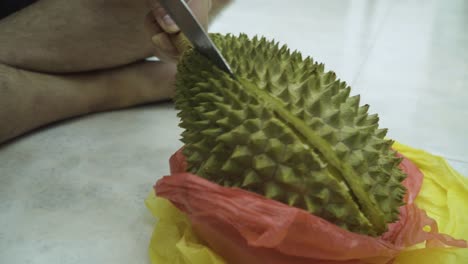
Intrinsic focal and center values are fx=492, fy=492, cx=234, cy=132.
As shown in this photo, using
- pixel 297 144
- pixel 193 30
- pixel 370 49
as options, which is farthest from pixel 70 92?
pixel 370 49

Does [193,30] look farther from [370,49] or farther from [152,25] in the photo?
[370,49]

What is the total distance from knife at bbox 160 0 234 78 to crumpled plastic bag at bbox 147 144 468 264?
180mm

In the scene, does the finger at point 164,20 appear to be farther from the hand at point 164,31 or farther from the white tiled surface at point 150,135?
the white tiled surface at point 150,135


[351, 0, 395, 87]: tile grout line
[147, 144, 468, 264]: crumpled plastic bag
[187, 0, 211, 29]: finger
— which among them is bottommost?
[147, 144, 468, 264]: crumpled plastic bag

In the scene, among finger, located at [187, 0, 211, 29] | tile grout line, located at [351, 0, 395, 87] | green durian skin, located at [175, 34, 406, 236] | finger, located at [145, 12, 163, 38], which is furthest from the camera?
tile grout line, located at [351, 0, 395, 87]

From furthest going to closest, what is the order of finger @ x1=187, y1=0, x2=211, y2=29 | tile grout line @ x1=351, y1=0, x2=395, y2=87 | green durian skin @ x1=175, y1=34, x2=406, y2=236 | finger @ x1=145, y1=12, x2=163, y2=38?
1. tile grout line @ x1=351, y1=0, x2=395, y2=87
2. finger @ x1=187, y1=0, x2=211, y2=29
3. finger @ x1=145, y1=12, x2=163, y2=38
4. green durian skin @ x1=175, y1=34, x2=406, y2=236

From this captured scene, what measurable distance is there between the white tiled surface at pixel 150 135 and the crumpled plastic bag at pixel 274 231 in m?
0.09

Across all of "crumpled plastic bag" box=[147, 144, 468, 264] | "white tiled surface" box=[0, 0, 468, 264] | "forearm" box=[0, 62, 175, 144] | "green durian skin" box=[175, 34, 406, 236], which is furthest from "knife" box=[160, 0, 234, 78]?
"forearm" box=[0, 62, 175, 144]

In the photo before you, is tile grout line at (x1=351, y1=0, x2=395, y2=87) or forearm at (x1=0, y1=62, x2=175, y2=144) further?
tile grout line at (x1=351, y1=0, x2=395, y2=87)

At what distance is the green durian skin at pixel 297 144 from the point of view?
659 mm

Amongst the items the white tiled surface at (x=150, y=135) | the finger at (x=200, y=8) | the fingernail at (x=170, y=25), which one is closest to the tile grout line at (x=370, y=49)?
the white tiled surface at (x=150, y=135)

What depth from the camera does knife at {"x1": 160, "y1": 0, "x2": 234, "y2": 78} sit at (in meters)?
0.74

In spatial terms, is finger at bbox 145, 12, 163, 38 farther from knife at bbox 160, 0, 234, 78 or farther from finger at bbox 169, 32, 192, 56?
knife at bbox 160, 0, 234, 78

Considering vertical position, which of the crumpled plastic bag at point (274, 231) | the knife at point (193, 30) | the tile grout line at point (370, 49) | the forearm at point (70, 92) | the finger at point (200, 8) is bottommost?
the forearm at point (70, 92)
